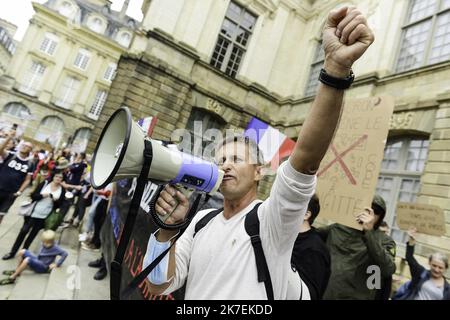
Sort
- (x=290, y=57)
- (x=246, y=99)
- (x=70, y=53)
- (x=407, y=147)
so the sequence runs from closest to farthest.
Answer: (x=407, y=147) < (x=246, y=99) < (x=290, y=57) < (x=70, y=53)

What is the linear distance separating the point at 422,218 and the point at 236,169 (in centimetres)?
376

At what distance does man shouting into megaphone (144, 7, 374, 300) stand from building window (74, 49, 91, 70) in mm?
41694

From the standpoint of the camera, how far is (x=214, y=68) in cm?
1198

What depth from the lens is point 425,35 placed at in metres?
8.65

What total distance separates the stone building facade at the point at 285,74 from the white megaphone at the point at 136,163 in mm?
6791

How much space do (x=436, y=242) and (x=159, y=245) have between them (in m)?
6.87

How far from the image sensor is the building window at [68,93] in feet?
119

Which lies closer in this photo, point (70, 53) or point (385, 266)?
point (385, 266)

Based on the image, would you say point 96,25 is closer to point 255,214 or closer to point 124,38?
point 124,38

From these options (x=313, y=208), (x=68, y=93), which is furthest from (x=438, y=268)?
(x=68, y=93)

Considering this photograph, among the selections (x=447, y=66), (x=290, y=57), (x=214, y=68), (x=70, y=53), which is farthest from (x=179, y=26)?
(x=70, y=53)

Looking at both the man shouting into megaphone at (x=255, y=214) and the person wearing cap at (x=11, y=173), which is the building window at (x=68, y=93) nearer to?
the person wearing cap at (x=11, y=173)

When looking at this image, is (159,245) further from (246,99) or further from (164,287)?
(246,99)

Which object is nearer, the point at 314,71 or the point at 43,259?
the point at 43,259
